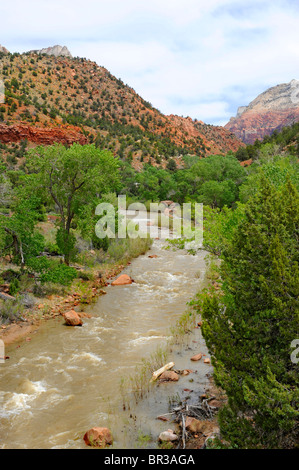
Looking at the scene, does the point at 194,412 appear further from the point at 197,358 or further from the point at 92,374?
the point at 92,374

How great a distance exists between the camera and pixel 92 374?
9477 millimetres

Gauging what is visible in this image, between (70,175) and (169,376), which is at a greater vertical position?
(70,175)

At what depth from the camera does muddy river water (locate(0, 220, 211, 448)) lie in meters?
7.05

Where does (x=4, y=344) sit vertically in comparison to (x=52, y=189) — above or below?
below

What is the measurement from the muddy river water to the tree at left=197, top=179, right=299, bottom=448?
248 centimetres

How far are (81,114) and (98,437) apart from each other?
71.2 m

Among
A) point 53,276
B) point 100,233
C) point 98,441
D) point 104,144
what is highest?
point 104,144

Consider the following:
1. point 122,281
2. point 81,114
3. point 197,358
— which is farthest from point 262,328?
point 81,114

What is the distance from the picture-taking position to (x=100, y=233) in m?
21.3

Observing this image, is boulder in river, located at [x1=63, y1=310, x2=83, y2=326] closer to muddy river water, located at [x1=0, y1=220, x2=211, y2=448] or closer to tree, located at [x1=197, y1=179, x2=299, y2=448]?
muddy river water, located at [x1=0, y1=220, x2=211, y2=448]

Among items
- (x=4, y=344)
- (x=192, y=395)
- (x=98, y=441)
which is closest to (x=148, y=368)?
(x=192, y=395)

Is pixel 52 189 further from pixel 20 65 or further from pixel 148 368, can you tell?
pixel 20 65

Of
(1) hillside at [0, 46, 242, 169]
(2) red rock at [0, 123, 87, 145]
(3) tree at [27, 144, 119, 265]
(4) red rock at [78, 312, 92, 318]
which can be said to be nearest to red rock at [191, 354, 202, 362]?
(4) red rock at [78, 312, 92, 318]

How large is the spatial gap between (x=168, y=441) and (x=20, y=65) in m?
80.5
